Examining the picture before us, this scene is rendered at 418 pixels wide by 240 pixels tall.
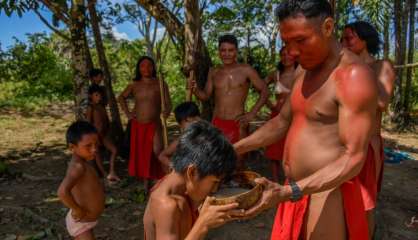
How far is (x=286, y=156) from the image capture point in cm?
221

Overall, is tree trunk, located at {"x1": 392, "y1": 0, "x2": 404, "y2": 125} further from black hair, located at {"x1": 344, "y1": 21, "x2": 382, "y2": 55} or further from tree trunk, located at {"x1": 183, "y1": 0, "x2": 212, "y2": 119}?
black hair, located at {"x1": 344, "y1": 21, "x2": 382, "y2": 55}

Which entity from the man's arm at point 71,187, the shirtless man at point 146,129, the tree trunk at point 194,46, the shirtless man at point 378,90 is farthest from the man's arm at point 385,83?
the shirtless man at point 146,129

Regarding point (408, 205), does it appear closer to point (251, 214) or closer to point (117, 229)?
point (117, 229)

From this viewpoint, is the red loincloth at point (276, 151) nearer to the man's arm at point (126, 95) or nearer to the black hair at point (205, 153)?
the man's arm at point (126, 95)

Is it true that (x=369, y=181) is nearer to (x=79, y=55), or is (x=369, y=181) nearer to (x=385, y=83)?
(x=385, y=83)

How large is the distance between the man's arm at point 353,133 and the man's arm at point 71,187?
163 centimetres

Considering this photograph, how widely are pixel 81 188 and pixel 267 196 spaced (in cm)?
168

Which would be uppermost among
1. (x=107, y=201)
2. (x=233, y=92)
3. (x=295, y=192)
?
(x=233, y=92)

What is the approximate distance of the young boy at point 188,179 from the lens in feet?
5.85

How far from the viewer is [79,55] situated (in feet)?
17.1

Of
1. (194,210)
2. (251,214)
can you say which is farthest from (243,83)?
(251,214)

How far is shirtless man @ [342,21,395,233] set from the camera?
2.44 meters

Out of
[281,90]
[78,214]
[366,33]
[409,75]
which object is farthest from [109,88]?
[409,75]

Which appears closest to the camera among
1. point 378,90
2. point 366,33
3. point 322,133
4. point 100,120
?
point 322,133
